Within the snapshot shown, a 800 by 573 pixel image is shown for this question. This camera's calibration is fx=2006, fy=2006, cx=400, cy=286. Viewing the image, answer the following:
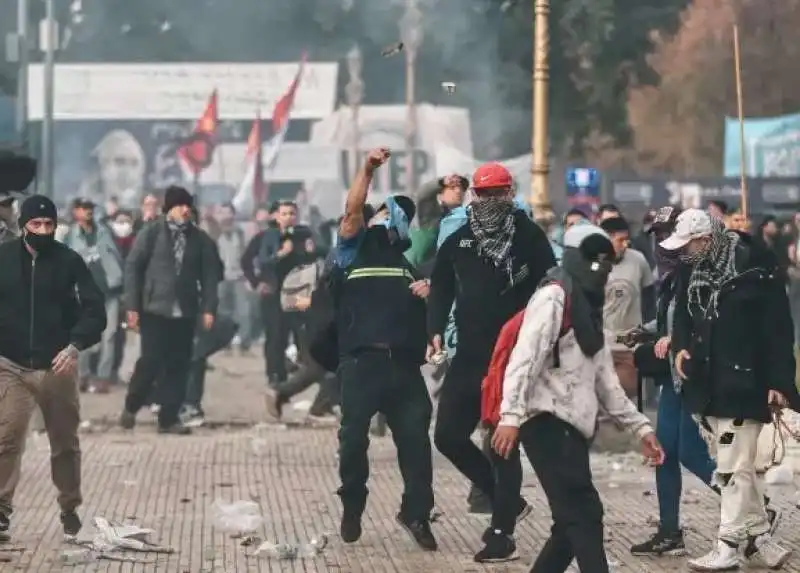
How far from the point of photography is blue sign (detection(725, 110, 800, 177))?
35.6 m

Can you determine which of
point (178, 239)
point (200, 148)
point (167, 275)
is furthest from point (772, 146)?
point (167, 275)

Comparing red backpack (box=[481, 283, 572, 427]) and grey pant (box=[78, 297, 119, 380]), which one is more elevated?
red backpack (box=[481, 283, 572, 427])

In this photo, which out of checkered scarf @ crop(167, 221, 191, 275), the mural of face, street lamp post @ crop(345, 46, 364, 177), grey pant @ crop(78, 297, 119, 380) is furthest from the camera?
the mural of face

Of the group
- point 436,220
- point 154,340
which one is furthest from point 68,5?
point 436,220

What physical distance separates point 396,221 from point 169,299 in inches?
230

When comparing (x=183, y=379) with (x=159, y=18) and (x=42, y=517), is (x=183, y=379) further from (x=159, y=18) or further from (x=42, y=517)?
(x=159, y=18)

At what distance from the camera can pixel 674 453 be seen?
30.3 feet

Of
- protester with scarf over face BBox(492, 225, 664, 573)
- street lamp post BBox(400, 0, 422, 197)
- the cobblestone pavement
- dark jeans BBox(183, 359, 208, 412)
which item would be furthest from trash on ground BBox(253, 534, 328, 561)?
street lamp post BBox(400, 0, 422, 197)

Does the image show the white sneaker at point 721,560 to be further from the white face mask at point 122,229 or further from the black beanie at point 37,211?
the white face mask at point 122,229

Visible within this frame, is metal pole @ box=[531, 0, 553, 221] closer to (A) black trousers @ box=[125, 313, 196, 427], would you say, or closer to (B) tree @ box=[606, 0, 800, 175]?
(A) black trousers @ box=[125, 313, 196, 427]

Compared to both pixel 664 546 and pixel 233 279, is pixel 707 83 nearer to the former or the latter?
pixel 233 279

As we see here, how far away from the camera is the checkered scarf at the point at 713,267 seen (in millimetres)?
8664

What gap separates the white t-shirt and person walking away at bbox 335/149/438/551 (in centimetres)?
350

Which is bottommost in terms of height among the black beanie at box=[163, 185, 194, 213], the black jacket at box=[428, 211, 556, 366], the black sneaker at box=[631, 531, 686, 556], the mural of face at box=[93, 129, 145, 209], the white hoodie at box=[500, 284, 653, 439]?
the black sneaker at box=[631, 531, 686, 556]
